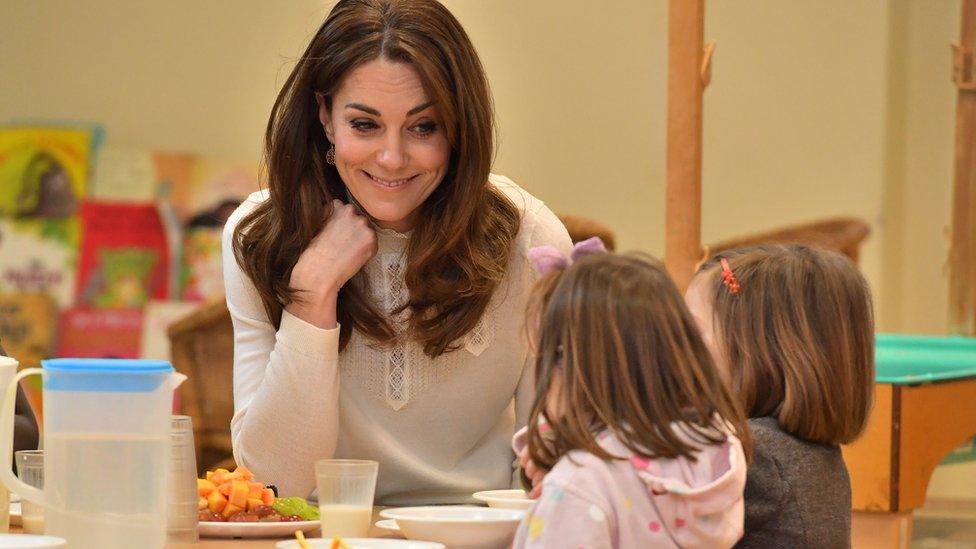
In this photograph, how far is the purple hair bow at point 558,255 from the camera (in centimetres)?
136

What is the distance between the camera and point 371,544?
1.40 meters

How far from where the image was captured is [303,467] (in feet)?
6.49

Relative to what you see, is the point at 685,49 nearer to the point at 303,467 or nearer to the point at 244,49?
the point at 303,467

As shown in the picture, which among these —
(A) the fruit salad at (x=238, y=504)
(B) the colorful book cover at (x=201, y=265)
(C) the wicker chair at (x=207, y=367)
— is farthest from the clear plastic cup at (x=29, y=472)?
(B) the colorful book cover at (x=201, y=265)

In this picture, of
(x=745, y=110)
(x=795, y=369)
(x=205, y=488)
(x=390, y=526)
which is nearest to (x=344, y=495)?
(x=390, y=526)

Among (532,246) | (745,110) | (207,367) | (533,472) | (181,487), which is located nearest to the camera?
(533,472)

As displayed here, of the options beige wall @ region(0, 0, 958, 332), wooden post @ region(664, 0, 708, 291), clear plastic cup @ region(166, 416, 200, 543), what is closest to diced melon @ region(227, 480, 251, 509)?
clear plastic cup @ region(166, 416, 200, 543)

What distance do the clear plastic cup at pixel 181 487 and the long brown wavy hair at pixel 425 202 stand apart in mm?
520

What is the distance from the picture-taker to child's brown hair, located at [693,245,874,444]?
1655mm

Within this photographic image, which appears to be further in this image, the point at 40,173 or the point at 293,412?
the point at 40,173

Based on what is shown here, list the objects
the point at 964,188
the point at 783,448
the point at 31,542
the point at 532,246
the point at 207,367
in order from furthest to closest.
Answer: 1. the point at 964,188
2. the point at 207,367
3. the point at 532,246
4. the point at 783,448
5. the point at 31,542

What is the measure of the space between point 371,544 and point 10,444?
0.37m

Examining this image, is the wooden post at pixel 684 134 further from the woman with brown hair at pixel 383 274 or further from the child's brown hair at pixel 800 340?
the child's brown hair at pixel 800 340

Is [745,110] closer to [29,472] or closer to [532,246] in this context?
[532,246]
